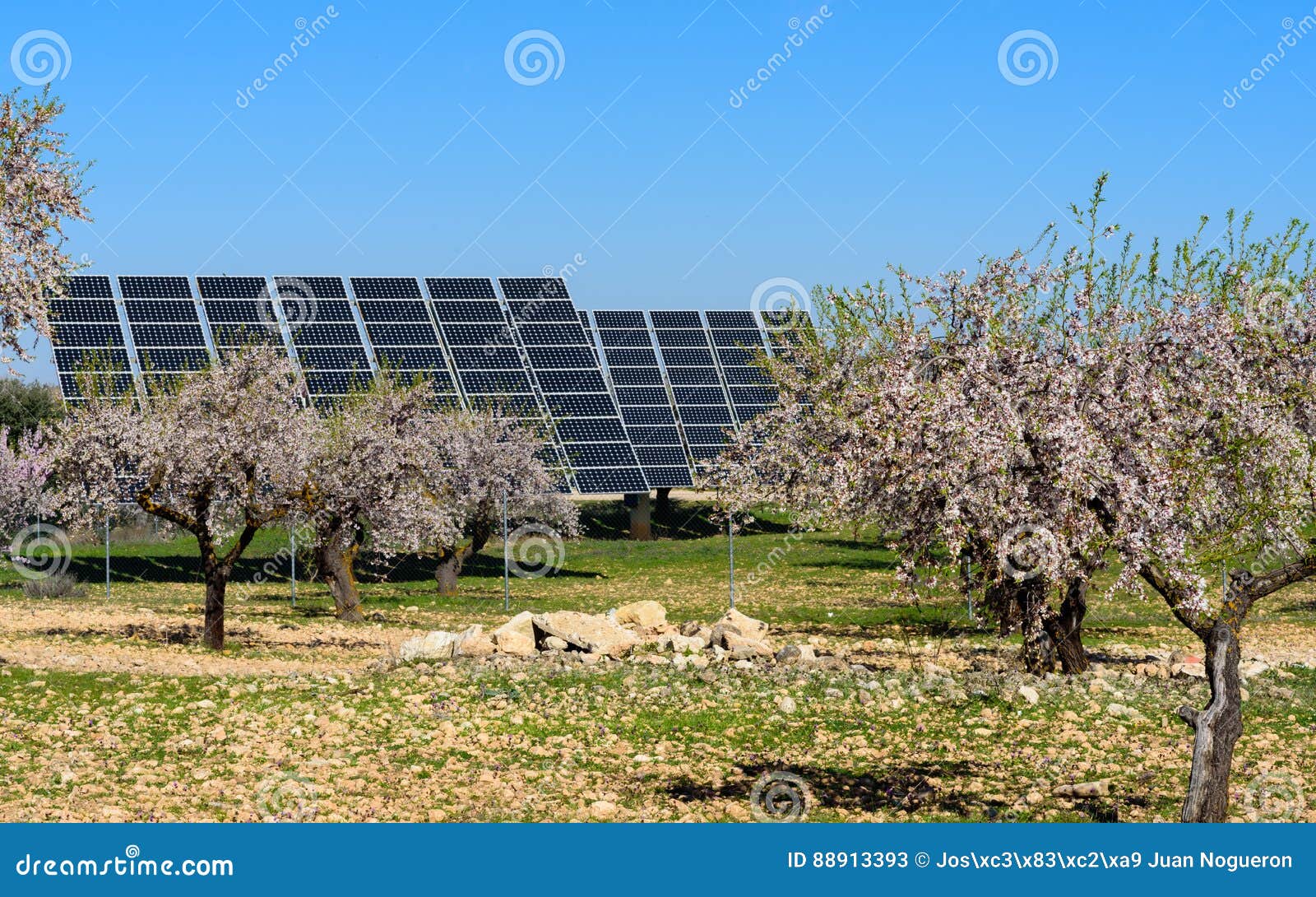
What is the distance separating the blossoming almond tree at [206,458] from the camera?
22984mm

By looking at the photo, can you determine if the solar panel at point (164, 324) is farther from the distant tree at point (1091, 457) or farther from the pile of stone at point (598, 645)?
the distant tree at point (1091, 457)

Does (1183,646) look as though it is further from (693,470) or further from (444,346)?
(444,346)

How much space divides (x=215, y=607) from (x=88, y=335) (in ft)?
86.4

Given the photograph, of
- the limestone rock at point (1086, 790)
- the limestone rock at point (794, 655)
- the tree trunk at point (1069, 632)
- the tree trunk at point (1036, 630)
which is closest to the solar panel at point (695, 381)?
the limestone rock at point (794, 655)

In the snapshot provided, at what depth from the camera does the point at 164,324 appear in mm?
47531

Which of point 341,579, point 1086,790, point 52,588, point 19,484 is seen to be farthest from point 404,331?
point 1086,790

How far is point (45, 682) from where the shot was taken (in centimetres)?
1878

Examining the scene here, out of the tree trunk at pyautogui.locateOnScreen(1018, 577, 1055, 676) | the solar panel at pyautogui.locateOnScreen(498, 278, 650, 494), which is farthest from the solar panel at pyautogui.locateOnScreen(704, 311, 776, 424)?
the tree trunk at pyautogui.locateOnScreen(1018, 577, 1055, 676)

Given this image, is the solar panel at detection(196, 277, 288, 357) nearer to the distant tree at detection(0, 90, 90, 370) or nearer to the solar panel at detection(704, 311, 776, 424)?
the solar panel at detection(704, 311, 776, 424)

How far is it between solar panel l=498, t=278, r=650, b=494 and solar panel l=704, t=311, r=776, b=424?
18.9 feet

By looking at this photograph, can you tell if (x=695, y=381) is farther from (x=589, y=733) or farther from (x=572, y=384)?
(x=589, y=733)

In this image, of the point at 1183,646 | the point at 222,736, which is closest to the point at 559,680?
the point at 222,736

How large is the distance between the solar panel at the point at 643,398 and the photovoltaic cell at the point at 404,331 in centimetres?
718

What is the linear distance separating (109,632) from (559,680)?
35.8ft
